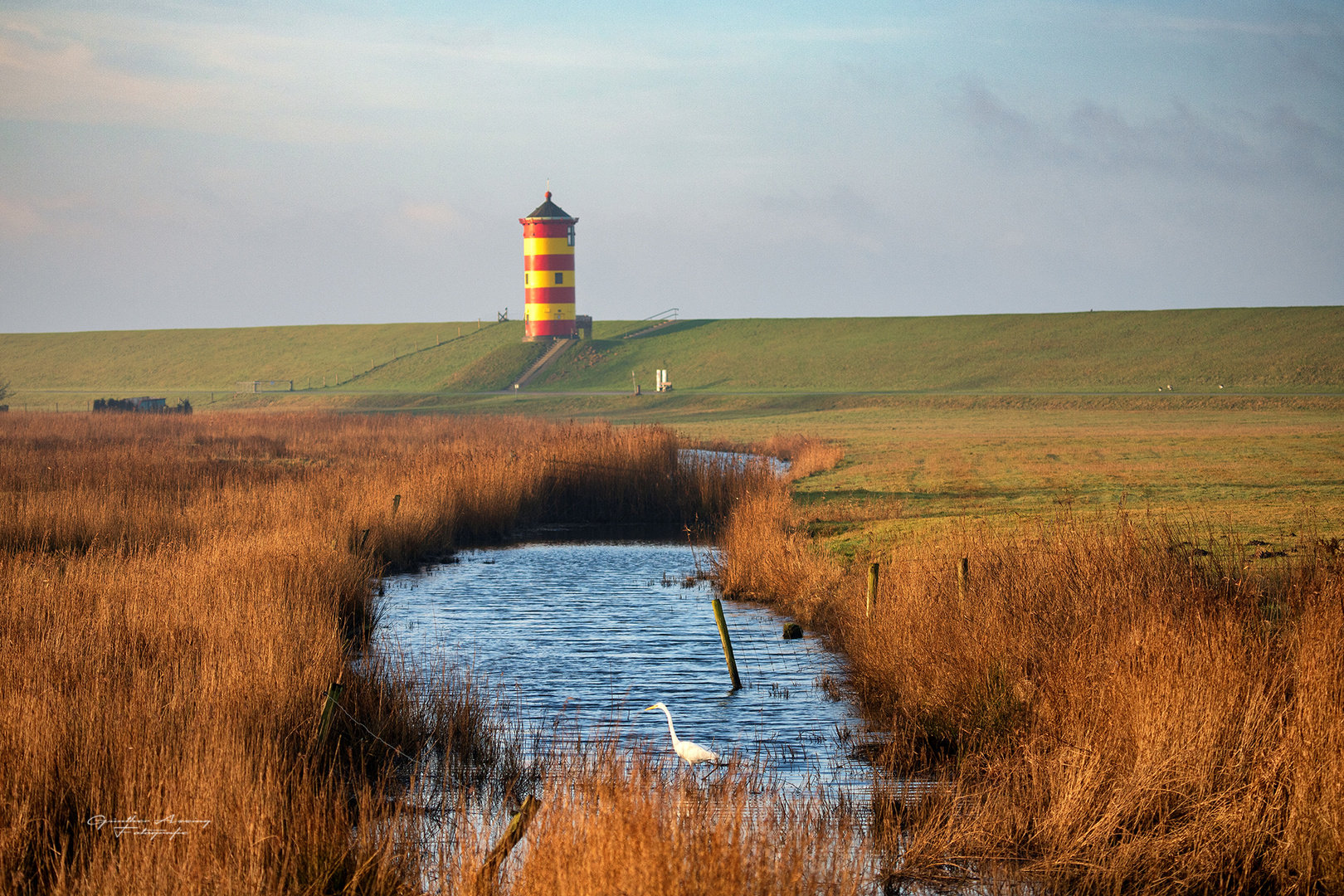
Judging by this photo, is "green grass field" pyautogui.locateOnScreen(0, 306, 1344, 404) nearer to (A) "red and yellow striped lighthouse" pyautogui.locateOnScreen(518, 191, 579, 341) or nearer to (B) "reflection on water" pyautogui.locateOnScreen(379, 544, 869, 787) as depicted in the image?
(A) "red and yellow striped lighthouse" pyautogui.locateOnScreen(518, 191, 579, 341)

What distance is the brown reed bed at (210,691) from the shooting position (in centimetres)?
630

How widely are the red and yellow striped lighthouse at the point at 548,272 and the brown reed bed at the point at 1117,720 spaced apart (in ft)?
247

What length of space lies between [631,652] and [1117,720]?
22.1 feet

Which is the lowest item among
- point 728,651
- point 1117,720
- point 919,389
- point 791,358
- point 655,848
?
point 728,651

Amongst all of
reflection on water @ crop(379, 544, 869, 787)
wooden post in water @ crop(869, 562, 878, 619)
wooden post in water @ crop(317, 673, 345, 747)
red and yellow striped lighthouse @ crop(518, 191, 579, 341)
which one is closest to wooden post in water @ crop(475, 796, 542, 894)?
wooden post in water @ crop(317, 673, 345, 747)

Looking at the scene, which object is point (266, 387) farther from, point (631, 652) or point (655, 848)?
point (655, 848)

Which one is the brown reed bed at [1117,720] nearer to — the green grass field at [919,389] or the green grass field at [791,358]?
the green grass field at [919,389]

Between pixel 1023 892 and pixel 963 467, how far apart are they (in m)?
24.1

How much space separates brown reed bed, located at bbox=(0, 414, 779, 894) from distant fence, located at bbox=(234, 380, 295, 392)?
64.1 metres

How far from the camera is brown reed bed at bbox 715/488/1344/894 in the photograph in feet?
22.9

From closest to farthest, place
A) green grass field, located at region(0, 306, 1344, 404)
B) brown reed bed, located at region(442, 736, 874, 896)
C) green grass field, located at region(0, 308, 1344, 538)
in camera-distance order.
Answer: brown reed bed, located at region(442, 736, 874, 896), green grass field, located at region(0, 308, 1344, 538), green grass field, located at region(0, 306, 1344, 404)

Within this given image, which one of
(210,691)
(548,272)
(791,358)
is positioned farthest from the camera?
(791,358)

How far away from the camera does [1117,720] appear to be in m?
8.00

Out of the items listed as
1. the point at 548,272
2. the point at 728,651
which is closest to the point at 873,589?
the point at 728,651
